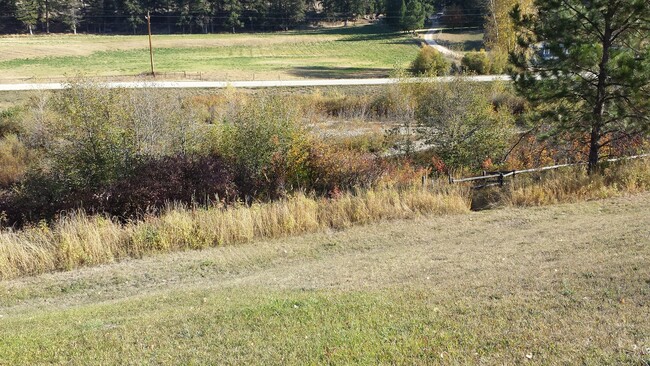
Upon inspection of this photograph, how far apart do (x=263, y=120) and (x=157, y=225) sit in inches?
297

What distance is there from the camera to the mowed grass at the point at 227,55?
2111 inches

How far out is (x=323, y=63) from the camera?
65.2 m

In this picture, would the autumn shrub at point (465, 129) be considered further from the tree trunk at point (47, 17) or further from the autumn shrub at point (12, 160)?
the tree trunk at point (47, 17)

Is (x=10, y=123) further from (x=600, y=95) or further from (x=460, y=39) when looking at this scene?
(x=460, y=39)

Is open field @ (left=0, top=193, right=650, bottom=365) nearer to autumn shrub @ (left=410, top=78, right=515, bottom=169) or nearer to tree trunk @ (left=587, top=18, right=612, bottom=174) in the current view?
tree trunk @ (left=587, top=18, right=612, bottom=174)

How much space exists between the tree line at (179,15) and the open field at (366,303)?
92554mm

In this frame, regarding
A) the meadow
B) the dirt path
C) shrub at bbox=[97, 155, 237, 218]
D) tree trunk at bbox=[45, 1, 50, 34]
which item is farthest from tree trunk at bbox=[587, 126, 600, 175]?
tree trunk at bbox=[45, 1, 50, 34]

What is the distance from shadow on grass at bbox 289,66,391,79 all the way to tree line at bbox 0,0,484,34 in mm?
44634

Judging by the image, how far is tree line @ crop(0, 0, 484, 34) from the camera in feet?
325

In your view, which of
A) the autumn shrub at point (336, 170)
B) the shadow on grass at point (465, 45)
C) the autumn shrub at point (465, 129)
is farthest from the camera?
Result: the shadow on grass at point (465, 45)

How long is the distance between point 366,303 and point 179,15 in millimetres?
113848

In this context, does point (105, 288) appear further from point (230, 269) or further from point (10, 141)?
point (10, 141)

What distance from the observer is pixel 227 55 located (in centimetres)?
7744

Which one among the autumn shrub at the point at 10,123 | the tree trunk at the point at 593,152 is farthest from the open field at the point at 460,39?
the tree trunk at the point at 593,152
